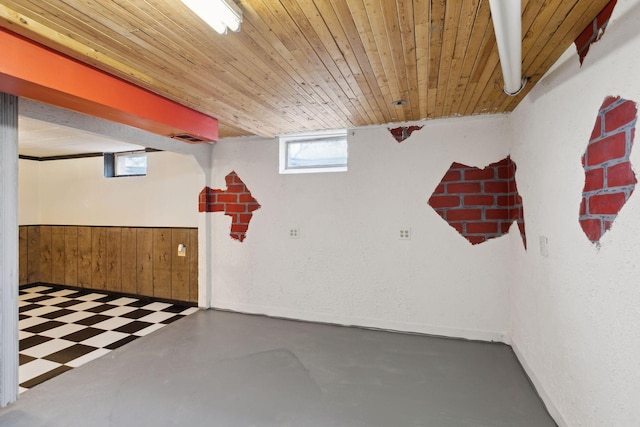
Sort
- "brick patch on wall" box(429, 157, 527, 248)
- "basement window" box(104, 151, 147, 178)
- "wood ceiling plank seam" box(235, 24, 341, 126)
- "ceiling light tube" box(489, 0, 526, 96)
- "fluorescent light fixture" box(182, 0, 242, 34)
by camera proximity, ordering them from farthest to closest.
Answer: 1. "basement window" box(104, 151, 147, 178)
2. "brick patch on wall" box(429, 157, 527, 248)
3. "wood ceiling plank seam" box(235, 24, 341, 126)
4. "fluorescent light fixture" box(182, 0, 242, 34)
5. "ceiling light tube" box(489, 0, 526, 96)

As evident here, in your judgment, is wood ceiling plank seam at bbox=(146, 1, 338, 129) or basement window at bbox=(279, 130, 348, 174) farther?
basement window at bbox=(279, 130, 348, 174)

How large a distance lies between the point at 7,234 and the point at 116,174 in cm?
339

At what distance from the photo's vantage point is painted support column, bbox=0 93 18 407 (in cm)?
214

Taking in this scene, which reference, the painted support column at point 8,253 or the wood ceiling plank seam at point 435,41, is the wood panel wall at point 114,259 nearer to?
the painted support column at point 8,253

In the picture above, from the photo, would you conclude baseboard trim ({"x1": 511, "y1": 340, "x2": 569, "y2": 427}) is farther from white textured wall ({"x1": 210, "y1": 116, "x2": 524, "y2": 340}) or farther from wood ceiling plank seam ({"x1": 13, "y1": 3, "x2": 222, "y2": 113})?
wood ceiling plank seam ({"x1": 13, "y1": 3, "x2": 222, "y2": 113})

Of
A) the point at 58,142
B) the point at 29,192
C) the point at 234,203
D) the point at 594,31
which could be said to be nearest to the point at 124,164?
the point at 58,142

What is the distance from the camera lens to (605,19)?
1.47 metres

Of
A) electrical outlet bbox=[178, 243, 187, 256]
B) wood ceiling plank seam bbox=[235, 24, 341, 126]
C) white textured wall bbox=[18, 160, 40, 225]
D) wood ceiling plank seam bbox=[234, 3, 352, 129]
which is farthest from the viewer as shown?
white textured wall bbox=[18, 160, 40, 225]

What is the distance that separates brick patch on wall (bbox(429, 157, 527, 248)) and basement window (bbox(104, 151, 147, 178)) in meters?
4.43

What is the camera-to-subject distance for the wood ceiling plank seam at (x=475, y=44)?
151 centimetres

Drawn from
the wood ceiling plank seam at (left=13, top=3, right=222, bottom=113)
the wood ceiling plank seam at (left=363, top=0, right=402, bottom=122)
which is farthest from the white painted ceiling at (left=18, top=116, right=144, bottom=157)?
the wood ceiling plank seam at (left=363, top=0, right=402, bottom=122)

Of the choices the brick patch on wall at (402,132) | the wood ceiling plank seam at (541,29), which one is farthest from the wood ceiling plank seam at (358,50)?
the wood ceiling plank seam at (541,29)

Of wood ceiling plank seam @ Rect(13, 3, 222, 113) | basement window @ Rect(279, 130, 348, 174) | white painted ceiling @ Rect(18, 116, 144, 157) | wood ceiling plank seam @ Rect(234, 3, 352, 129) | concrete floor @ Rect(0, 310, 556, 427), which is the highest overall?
white painted ceiling @ Rect(18, 116, 144, 157)

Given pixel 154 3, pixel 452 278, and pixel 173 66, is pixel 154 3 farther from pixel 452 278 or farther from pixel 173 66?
pixel 452 278
